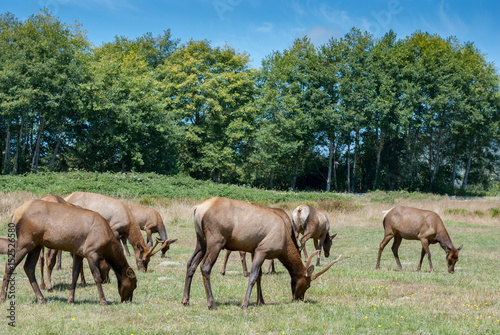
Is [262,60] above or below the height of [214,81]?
above

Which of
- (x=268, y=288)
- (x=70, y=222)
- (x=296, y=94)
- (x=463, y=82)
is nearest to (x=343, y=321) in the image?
(x=268, y=288)

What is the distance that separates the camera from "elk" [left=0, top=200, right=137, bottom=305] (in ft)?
Result: 29.2

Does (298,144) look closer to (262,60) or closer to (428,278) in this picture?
(262,60)

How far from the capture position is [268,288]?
39.0ft

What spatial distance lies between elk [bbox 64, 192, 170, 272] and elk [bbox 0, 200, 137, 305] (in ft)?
14.2

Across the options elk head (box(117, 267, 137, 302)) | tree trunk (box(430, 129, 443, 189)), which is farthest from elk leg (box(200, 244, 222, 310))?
tree trunk (box(430, 129, 443, 189))

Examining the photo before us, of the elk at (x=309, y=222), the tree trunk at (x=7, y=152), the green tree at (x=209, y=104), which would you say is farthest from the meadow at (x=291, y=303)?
the green tree at (x=209, y=104)

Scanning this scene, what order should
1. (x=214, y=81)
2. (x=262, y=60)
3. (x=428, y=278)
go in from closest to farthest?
(x=428, y=278) → (x=214, y=81) → (x=262, y=60)

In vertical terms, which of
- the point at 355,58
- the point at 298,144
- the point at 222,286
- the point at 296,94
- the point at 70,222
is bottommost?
the point at 222,286

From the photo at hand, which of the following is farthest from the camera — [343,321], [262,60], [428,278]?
[262,60]

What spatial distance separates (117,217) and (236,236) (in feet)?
18.4

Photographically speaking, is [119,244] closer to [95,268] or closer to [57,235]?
[95,268]

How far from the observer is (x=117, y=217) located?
13.9 meters

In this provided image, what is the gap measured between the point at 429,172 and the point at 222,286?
201 ft
